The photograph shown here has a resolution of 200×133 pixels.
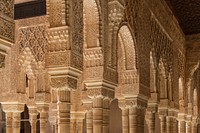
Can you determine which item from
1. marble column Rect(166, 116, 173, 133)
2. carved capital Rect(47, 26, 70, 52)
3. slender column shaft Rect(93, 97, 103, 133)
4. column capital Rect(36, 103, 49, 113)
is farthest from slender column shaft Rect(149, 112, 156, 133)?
carved capital Rect(47, 26, 70, 52)

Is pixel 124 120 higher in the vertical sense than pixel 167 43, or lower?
lower

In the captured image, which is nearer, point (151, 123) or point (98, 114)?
point (98, 114)

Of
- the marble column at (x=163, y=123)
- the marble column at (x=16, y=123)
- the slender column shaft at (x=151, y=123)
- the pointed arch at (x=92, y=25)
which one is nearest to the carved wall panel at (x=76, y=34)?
the pointed arch at (x=92, y=25)

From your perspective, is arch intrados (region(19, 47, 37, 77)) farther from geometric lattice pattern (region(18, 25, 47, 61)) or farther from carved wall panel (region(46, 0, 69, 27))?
carved wall panel (region(46, 0, 69, 27))

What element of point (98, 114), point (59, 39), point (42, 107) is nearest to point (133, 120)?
point (98, 114)

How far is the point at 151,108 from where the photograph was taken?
10.6m

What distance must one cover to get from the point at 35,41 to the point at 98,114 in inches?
151

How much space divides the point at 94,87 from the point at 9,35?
3216mm

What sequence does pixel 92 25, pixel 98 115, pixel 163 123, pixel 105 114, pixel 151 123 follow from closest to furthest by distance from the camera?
pixel 92 25
pixel 98 115
pixel 105 114
pixel 151 123
pixel 163 123

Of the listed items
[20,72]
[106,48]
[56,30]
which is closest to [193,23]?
[20,72]

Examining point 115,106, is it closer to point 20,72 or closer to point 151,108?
point 151,108

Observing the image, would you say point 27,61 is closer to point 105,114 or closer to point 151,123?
point 151,123

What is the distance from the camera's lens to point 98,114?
22.3 feet

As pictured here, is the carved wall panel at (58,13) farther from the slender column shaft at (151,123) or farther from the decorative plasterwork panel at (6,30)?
the slender column shaft at (151,123)
